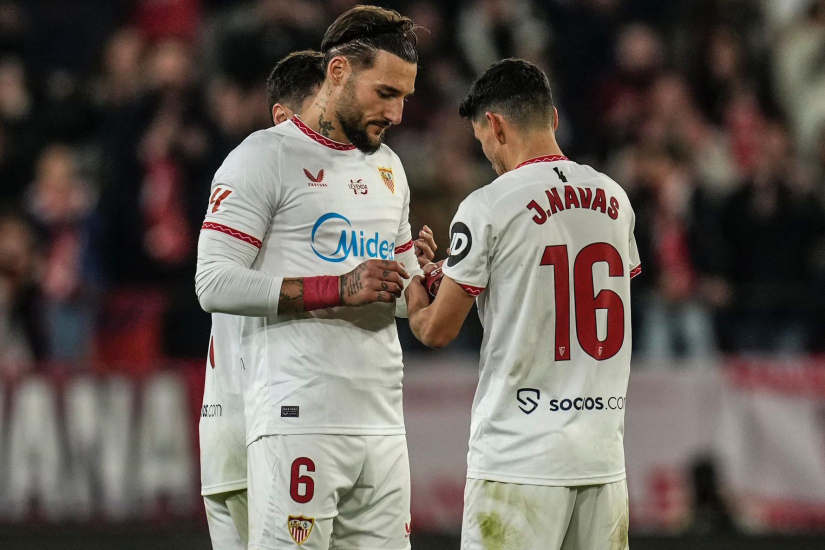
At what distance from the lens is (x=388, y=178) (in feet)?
15.2

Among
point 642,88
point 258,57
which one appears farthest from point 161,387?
point 642,88

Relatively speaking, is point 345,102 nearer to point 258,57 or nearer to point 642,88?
point 258,57

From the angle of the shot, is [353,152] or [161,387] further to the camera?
[161,387]

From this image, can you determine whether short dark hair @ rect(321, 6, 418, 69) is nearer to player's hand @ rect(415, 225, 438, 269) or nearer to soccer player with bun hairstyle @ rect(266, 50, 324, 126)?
soccer player with bun hairstyle @ rect(266, 50, 324, 126)

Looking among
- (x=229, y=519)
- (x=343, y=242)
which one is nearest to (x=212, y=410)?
(x=229, y=519)

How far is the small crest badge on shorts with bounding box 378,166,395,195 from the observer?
4.62 meters

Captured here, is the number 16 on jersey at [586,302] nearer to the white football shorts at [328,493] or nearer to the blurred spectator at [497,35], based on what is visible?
the white football shorts at [328,493]

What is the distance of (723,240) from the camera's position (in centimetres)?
1014

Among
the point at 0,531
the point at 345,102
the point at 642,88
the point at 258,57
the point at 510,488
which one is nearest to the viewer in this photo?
the point at 510,488

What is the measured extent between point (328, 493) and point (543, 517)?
764 millimetres

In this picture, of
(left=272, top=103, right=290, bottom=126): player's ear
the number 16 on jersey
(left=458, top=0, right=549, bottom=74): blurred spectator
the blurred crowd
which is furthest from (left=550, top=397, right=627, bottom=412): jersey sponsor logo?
(left=458, top=0, right=549, bottom=74): blurred spectator

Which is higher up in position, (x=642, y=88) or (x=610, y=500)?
(x=642, y=88)

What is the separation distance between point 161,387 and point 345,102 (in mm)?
4906

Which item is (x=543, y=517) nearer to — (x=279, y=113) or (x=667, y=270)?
(x=279, y=113)
